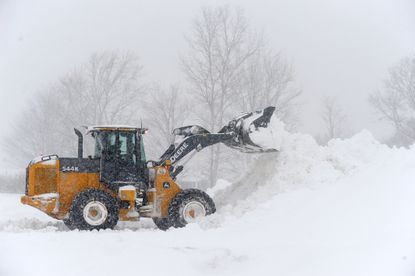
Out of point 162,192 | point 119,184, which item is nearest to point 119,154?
point 119,184

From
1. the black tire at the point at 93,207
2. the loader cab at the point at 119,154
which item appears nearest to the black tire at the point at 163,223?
the loader cab at the point at 119,154

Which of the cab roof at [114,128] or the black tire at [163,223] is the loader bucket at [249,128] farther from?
the black tire at [163,223]

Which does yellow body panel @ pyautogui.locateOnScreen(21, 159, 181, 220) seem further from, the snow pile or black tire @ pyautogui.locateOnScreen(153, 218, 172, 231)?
the snow pile

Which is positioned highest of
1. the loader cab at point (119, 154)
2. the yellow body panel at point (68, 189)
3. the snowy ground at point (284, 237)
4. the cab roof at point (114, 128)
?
the cab roof at point (114, 128)

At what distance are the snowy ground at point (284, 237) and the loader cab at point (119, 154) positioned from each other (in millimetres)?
1989

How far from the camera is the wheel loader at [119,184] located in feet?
36.3

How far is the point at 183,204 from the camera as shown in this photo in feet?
37.8

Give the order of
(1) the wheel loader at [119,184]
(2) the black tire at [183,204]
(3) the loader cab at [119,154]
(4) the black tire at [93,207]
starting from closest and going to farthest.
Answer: (4) the black tire at [93,207], (1) the wheel loader at [119,184], (2) the black tire at [183,204], (3) the loader cab at [119,154]

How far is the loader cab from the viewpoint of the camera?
39.2ft

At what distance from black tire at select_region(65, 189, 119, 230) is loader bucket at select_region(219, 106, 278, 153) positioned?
3511 mm

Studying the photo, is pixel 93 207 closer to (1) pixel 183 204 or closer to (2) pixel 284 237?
(1) pixel 183 204

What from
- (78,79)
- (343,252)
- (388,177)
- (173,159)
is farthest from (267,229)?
(78,79)

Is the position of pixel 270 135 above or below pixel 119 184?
above

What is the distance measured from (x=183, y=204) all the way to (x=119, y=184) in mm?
1580
